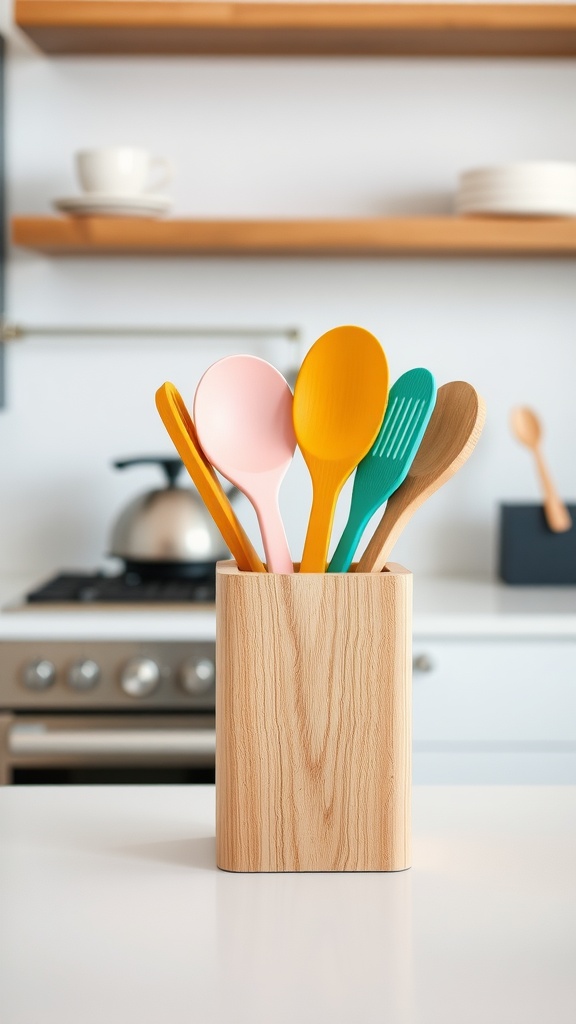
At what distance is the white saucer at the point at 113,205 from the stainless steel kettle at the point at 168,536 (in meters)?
0.46

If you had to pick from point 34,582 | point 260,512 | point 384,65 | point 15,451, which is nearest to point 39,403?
point 15,451

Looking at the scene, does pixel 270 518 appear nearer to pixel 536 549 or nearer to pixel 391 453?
pixel 391 453

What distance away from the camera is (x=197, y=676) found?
1813 mm

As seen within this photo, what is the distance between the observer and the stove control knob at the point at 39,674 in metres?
1.82

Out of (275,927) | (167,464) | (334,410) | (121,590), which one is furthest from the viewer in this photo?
(167,464)

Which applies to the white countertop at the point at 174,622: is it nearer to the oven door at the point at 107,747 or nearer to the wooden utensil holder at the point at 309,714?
the oven door at the point at 107,747

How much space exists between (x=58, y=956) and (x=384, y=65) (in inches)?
81.2

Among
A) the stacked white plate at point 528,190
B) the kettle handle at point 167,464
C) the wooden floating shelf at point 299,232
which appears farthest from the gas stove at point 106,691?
the stacked white plate at point 528,190

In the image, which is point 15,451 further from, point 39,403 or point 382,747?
point 382,747

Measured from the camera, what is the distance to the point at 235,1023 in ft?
1.88

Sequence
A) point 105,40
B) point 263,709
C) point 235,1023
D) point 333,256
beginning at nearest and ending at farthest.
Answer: point 235,1023
point 263,709
point 105,40
point 333,256

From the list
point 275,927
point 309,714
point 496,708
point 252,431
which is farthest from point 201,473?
point 496,708

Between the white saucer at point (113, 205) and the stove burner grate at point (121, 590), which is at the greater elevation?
the white saucer at point (113, 205)

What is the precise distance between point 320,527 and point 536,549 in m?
1.53
